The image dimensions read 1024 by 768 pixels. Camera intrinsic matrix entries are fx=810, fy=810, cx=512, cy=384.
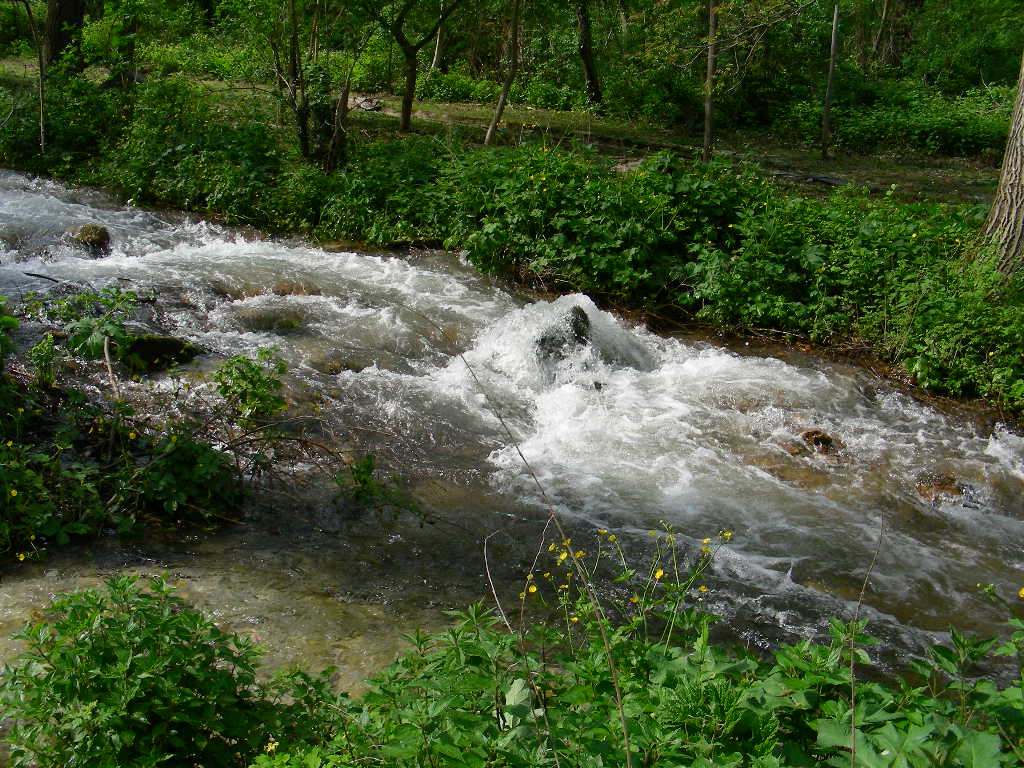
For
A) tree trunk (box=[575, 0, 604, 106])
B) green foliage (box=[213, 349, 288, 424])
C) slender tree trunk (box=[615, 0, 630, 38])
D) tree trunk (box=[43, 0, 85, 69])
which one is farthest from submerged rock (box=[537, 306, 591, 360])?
slender tree trunk (box=[615, 0, 630, 38])

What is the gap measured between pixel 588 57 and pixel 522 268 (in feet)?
37.7

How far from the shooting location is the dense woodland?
214cm

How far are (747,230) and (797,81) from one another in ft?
43.3

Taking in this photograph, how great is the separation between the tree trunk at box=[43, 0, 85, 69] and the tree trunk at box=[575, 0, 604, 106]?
10156 millimetres

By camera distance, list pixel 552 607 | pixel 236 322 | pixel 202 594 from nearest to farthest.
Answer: pixel 202 594
pixel 552 607
pixel 236 322

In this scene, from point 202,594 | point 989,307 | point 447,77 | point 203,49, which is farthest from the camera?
point 447,77

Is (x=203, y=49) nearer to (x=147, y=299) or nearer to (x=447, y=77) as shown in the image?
(x=447, y=77)

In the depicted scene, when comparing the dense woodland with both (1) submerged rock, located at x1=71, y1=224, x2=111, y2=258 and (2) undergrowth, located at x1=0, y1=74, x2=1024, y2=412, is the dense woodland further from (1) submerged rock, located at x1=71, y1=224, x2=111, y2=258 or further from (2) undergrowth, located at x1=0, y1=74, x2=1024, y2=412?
(1) submerged rock, located at x1=71, y1=224, x2=111, y2=258

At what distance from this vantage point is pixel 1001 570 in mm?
5441

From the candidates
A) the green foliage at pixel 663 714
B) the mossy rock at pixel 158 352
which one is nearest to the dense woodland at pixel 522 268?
the green foliage at pixel 663 714

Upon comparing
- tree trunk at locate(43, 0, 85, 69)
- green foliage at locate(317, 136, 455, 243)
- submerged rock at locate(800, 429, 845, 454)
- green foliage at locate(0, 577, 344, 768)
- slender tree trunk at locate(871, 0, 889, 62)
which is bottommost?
submerged rock at locate(800, 429, 845, 454)

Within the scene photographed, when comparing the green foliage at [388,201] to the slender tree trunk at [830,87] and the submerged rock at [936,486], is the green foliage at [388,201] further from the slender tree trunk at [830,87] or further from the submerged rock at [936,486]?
the slender tree trunk at [830,87]

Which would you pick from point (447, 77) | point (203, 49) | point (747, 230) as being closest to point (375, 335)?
point (747, 230)

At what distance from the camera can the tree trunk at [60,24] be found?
1516cm
